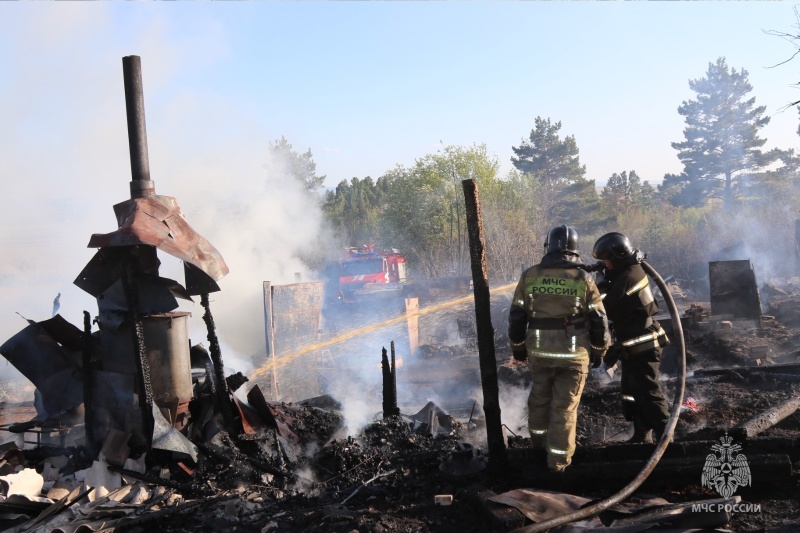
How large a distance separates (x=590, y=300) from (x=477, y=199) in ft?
4.20

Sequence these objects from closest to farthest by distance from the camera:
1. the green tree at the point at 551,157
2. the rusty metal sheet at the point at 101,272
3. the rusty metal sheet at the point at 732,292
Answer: the rusty metal sheet at the point at 101,272
the rusty metal sheet at the point at 732,292
the green tree at the point at 551,157

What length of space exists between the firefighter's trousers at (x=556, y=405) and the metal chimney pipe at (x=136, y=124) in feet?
15.1

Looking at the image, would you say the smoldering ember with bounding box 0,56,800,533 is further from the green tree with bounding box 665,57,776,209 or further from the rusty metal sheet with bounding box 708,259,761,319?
the green tree with bounding box 665,57,776,209

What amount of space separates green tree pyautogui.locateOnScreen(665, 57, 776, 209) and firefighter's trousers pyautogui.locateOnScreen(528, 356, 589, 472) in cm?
4009

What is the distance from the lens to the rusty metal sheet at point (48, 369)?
21.0ft

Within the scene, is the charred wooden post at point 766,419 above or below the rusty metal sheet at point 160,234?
below

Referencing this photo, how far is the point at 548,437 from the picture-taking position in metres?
4.74

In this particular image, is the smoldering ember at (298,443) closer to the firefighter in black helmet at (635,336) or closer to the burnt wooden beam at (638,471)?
the burnt wooden beam at (638,471)

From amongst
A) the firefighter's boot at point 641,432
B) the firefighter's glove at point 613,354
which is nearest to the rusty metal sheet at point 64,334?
the firefighter's glove at point 613,354

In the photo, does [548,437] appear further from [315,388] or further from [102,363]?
[315,388]

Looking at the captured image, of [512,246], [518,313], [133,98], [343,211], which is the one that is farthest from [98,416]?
[343,211]

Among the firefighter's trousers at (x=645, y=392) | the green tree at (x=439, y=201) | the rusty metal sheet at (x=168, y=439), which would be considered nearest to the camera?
the firefighter's trousers at (x=645, y=392)

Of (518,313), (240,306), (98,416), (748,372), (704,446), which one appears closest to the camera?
(704,446)

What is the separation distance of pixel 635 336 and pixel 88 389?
552cm
